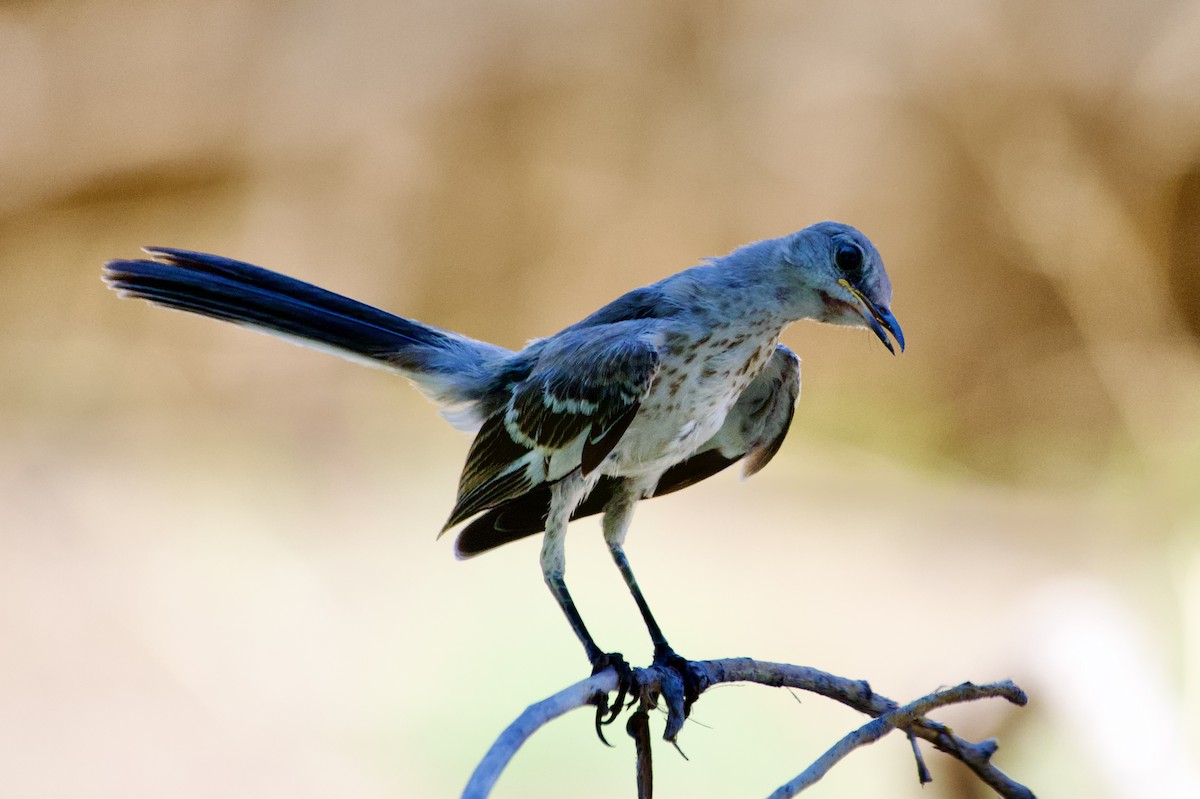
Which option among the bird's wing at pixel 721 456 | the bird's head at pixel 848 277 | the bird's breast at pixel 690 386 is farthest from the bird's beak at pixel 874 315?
the bird's wing at pixel 721 456

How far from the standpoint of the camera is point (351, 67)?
173 inches

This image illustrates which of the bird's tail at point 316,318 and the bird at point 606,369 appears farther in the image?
the bird's tail at point 316,318

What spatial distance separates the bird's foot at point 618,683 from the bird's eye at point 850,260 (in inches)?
25.6

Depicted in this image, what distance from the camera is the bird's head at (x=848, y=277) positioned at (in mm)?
1645

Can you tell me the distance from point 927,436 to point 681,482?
9.32ft

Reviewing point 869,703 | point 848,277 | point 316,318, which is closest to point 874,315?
point 848,277

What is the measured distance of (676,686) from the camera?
5.53 ft

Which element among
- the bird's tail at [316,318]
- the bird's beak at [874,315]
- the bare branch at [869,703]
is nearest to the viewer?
the bare branch at [869,703]

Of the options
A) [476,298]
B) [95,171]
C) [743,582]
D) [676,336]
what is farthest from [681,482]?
[95,171]

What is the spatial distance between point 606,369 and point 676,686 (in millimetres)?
483

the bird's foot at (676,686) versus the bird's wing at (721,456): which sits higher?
the bird's wing at (721,456)

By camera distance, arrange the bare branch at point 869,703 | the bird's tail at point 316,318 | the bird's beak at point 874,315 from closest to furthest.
→ the bare branch at point 869,703
the bird's beak at point 874,315
the bird's tail at point 316,318

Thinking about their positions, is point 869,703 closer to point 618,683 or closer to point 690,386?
point 618,683

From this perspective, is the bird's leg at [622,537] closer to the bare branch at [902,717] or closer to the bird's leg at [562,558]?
the bird's leg at [562,558]
